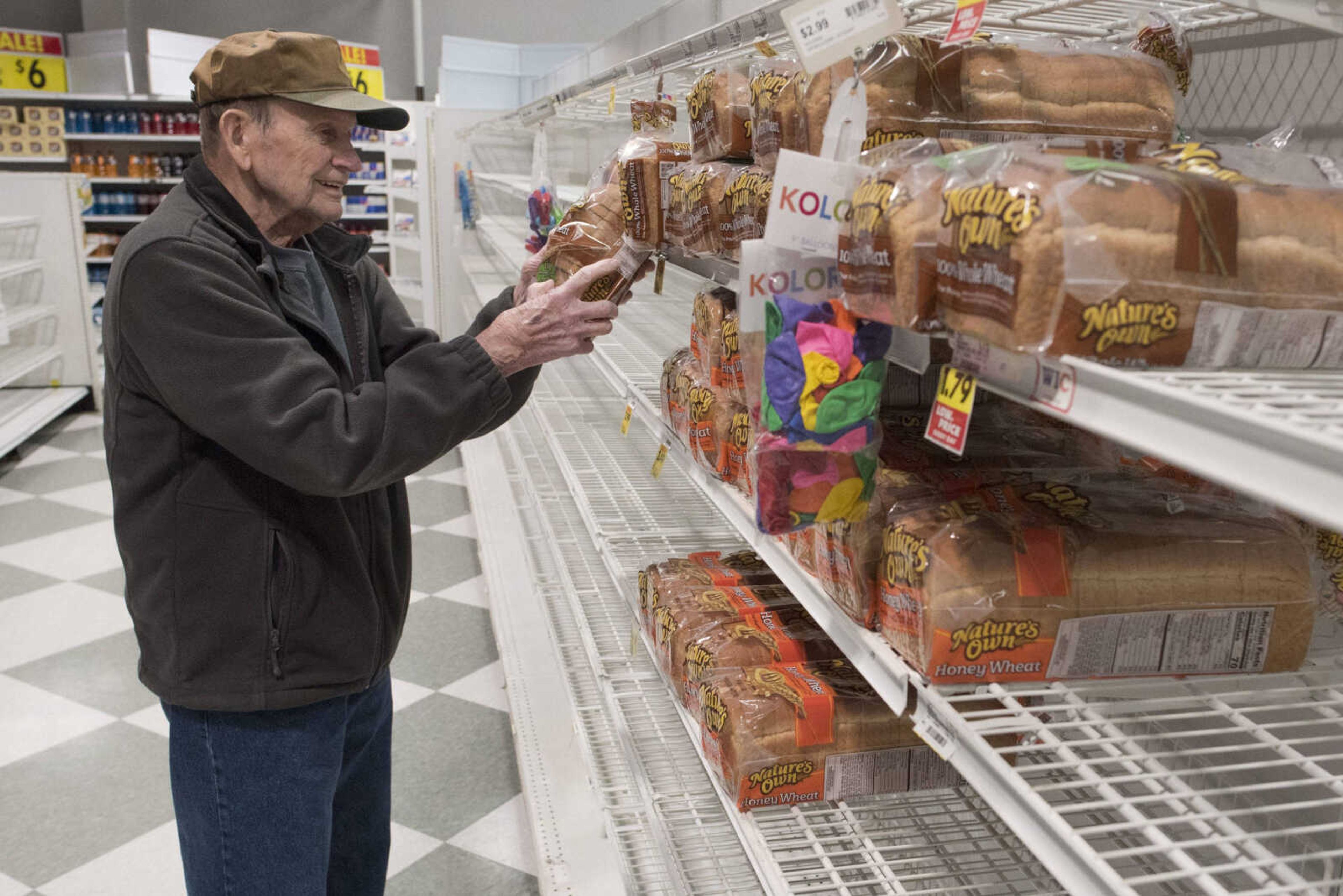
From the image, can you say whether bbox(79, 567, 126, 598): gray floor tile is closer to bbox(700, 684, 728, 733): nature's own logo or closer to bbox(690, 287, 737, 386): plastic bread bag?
bbox(690, 287, 737, 386): plastic bread bag

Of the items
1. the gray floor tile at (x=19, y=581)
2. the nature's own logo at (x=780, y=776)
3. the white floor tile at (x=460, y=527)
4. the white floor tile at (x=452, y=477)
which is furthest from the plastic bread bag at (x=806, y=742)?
the white floor tile at (x=452, y=477)

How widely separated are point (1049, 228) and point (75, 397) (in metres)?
6.89

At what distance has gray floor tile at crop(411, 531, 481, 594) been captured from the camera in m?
4.05

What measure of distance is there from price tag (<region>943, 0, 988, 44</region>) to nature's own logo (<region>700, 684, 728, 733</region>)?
0.93 metres

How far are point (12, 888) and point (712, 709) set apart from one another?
195cm

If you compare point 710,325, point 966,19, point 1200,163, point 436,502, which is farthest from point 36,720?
point 1200,163

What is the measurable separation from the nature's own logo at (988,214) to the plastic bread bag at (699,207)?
0.67 m

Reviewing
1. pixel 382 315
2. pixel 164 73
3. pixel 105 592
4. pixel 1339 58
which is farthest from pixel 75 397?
pixel 1339 58

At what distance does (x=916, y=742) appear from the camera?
4.95 ft

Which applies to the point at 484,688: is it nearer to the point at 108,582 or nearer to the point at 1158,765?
the point at 108,582

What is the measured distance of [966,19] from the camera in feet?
3.08

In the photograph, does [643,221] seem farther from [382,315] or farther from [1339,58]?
[1339,58]

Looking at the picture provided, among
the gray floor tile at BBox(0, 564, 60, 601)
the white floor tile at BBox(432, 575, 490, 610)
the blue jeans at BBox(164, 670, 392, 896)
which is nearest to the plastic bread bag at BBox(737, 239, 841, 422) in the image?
the blue jeans at BBox(164, 670, 392, 896)

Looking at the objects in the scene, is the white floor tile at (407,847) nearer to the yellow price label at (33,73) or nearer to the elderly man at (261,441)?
the elderly man at (261,441)
